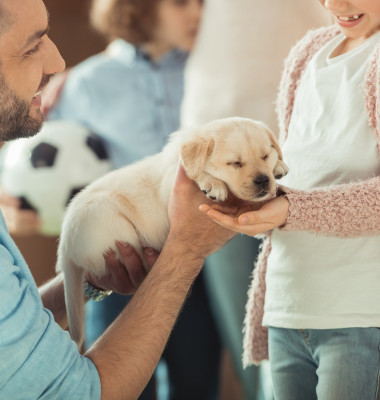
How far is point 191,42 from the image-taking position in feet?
7.06

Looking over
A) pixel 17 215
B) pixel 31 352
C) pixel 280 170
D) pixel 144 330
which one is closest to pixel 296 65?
pixel 280 170

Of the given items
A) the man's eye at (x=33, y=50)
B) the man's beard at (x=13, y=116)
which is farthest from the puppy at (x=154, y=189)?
the man's eye at (x=33, y=50)

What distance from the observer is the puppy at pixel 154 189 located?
1081 mm

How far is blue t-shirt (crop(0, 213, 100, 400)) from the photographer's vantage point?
0.84 metres

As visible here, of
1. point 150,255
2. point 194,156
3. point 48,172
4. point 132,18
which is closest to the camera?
point 194,156

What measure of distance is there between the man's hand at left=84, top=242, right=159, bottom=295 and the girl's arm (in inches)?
12.6

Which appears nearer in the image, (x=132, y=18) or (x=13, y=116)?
(x=13, y=116)

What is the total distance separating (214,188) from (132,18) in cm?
137

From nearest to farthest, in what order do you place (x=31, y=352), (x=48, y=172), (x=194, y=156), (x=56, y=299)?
(x=31, y=352), (x=194, y=156), (x=56, y=299), (x=48, y=172)

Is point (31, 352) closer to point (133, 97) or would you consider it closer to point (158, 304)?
point (158, 304)

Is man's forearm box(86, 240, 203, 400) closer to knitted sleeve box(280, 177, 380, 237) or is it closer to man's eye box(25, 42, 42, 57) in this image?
knitted sleeve box(280, 177, 380, 237)

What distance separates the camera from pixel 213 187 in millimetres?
1086

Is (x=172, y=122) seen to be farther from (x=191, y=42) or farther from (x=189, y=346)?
(x=189, y=346)

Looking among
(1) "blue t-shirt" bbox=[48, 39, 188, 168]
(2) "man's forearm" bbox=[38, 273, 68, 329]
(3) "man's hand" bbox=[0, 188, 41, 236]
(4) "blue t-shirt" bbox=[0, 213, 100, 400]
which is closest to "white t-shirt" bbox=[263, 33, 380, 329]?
(4) "blue t-shirt" bbox=[0, 213, 100, 400]
